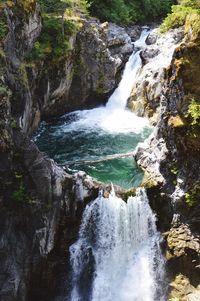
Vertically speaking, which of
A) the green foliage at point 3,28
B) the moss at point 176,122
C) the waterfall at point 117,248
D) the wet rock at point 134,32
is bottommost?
the waterfall at point 117,248

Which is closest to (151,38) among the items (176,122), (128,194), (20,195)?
(176,122)

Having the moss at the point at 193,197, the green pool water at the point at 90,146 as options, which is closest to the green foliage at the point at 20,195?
the green pool water at the point at 90,146

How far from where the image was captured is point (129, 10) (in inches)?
1315

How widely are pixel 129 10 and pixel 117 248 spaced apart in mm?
23883

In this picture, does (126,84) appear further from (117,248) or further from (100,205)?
(117,248)

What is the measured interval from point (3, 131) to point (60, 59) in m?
10.2

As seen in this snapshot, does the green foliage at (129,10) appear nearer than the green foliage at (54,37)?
No

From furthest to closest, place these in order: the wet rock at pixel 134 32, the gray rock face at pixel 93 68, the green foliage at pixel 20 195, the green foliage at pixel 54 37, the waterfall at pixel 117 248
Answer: the wet rock at pixel 134 32 < the gray rock face at pixel 93 68 < the green foliage at pixel 54 37 < the waterfall at pixel 117 248 < the green foliage at pixel 20 195

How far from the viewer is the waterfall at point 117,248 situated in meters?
14.3

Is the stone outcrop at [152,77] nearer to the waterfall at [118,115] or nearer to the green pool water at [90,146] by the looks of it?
the waterfall at [118,115]

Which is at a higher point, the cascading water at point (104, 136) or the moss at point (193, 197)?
the moss at point (193, 197)

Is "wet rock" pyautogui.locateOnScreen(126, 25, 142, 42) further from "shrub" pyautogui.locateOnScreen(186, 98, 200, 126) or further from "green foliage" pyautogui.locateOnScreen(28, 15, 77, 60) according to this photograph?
"shrub" pyautogui.locateOnScreen(186, 98, 200, 126)

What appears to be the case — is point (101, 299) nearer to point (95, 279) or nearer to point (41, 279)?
Answer: point (95, 279)

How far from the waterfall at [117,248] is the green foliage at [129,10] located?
741 inches
